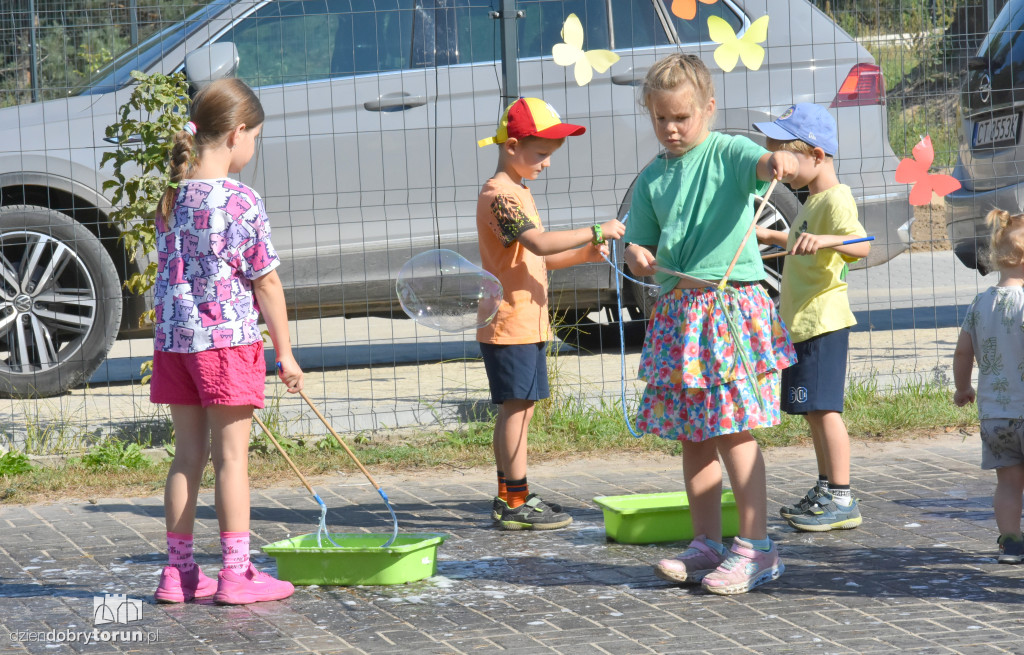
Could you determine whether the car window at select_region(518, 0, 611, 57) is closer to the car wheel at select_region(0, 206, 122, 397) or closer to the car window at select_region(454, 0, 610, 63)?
the car window at select_region(454, 0, 610, 63)

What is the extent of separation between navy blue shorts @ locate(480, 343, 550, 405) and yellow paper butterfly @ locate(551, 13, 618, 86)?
4.09 ft

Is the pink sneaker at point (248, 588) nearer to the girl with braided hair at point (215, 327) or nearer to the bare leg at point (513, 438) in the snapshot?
the girl with braided hair at point (215, 327)

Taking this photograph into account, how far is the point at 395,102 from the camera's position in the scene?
22.7 feet

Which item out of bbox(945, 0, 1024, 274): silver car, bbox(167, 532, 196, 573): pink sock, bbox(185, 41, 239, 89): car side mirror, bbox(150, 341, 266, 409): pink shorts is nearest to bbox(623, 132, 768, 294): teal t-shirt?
bbox(150, 341, 266, 409): pink shorts

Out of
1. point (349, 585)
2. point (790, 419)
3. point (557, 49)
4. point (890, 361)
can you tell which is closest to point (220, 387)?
point (349, 585)

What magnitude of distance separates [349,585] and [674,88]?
1947mm

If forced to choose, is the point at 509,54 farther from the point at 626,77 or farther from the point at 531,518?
the point at 531,518

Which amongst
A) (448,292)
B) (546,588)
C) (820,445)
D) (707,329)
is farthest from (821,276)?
(546,588)

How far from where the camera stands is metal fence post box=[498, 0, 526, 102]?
6207 mm

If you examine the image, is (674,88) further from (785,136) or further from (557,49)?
(557,49)

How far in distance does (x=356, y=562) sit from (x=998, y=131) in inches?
214

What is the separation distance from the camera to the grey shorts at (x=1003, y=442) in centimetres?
407

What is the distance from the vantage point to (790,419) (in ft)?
20.6

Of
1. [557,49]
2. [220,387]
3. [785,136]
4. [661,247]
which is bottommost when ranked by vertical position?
[220,387]
